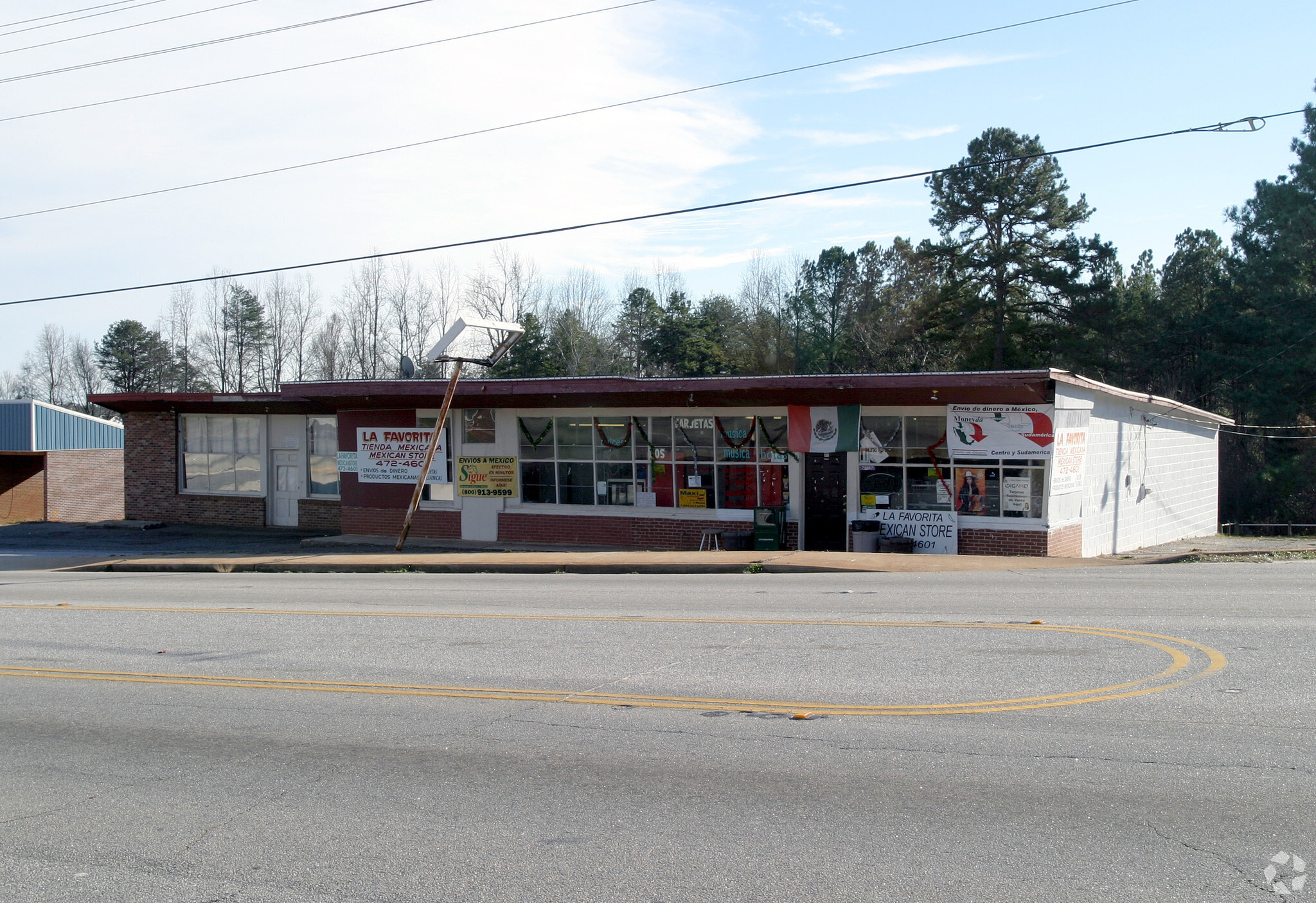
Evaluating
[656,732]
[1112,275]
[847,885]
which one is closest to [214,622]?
[656,732]

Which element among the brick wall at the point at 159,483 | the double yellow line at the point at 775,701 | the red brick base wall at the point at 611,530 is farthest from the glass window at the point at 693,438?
the brick wall at the point at 159,483

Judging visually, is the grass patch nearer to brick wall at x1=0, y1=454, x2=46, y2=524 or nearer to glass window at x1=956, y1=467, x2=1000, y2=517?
glass window at x1=956, y1=467, x2=1000, y2=517

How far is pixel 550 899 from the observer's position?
4293 mm

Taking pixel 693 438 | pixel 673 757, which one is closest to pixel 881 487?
pixel 693 438

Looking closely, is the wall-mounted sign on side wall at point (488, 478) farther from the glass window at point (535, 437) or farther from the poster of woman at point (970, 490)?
the poster of woman at point (970, 490)

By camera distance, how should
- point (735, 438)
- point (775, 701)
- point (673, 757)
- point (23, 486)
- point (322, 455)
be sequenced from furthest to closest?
point (23, 486) → point (322, 455) → point (735, 438) → point (775, 701) → point (673, 757)

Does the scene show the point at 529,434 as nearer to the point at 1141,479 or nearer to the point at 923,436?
the point at 923,436

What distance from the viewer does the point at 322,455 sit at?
91.7 ft

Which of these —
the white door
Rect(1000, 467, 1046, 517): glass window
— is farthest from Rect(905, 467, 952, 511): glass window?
the white door

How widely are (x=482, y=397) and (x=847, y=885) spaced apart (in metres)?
19.1

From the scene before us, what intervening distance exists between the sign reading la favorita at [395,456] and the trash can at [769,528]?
27.0 feet

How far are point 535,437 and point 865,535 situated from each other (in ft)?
26.5

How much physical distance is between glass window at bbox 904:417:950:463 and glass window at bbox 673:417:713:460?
13.8 ft

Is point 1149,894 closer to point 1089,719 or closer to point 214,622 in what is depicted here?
point 1089,719
